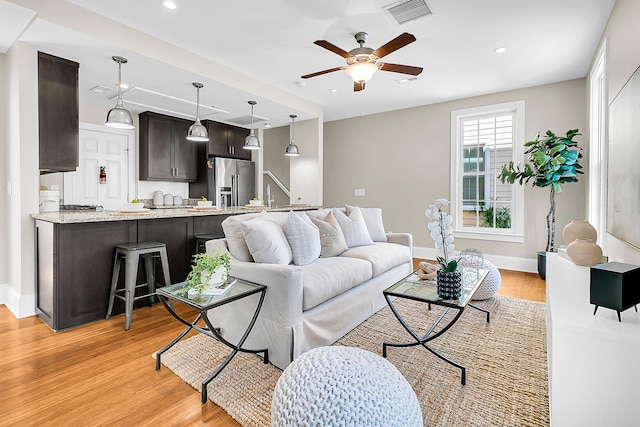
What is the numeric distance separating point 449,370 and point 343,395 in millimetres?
1181

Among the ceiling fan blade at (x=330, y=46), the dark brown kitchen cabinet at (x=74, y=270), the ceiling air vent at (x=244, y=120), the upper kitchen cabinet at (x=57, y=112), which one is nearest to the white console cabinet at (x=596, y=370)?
the ceiling fan blade at (x=330, y=46)

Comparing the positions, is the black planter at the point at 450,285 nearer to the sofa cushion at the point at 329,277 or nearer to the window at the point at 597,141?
the sofa cushion at the point at 329,277

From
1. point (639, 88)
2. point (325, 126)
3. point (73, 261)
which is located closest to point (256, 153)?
point (325, 126)

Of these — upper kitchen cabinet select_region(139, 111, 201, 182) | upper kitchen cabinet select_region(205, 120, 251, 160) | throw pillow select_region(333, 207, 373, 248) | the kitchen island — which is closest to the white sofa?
throw pillow select_region(333, 207, 373, 248)

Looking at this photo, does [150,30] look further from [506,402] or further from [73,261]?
[506,402]

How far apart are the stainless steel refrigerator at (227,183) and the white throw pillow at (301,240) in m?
3.79

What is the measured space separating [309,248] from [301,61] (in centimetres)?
239

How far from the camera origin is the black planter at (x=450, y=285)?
196 centimetres

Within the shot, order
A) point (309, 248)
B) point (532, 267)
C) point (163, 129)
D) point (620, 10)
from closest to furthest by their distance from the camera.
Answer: point (620, 10)
point (309, 248)
point (532, 267)
point (163, 129)

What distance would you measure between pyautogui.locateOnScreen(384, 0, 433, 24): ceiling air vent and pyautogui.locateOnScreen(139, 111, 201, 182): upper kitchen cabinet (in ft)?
14.3

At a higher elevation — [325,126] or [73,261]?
[325,126]

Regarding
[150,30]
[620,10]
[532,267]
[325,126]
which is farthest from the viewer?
[325,126]

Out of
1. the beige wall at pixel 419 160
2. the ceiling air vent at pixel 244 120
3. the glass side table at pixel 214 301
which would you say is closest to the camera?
the glass side table at pixel 214 301

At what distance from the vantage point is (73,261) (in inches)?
107
